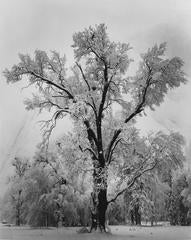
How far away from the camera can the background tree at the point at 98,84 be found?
839cm

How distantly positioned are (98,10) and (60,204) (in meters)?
8.81

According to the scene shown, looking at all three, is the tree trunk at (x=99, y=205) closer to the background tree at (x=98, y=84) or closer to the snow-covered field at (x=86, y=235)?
the background tree at (x=98, y=84)

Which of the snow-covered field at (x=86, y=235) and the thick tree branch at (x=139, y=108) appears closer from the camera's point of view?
the snow-covered field at (x=86, y=235)

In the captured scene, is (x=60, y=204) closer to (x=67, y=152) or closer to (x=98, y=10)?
(x=67, y=152)

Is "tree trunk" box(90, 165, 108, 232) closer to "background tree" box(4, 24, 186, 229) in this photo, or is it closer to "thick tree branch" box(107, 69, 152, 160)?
"background tree" box(4, 24, 186, 229)

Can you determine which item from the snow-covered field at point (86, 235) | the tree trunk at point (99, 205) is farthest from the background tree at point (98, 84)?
the snow-covered field at point (86, 235)

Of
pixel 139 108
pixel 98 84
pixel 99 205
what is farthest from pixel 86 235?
pixel 98 84

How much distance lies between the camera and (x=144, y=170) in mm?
8656

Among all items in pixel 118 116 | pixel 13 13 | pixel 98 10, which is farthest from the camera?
pixel 118 116

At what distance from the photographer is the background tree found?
839cm

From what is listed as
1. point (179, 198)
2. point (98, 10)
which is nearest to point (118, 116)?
point (98, 10)

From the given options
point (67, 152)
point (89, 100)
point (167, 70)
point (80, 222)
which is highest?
point (167, 70)

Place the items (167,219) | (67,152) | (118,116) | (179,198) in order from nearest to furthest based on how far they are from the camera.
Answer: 1. (67,152)
2. (118,116)
3. (179,198)
4. (167,219)

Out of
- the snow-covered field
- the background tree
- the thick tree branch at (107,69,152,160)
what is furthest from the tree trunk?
the thick tree branch at (107,69,152,160)
